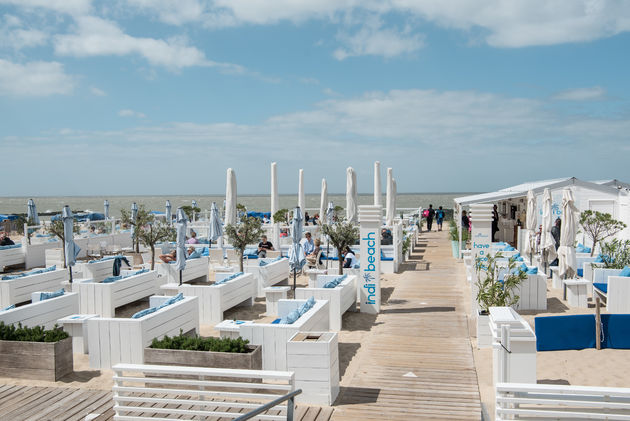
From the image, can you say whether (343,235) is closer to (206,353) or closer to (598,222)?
(206,353)

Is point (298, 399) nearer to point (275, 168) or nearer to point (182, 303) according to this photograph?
point (182, 303)

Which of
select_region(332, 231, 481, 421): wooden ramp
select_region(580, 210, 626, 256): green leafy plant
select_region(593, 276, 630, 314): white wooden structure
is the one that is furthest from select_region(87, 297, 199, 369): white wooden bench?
select_region(580, 210, 626, 256): green leafy plant

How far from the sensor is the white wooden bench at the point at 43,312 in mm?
7364

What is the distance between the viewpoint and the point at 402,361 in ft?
21.8

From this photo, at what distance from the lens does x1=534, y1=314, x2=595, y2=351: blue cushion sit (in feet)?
22.8

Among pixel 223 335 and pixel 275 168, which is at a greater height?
pixel 275 168

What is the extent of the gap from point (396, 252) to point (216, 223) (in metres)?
5.06

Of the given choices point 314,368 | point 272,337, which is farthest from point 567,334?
point 272,337

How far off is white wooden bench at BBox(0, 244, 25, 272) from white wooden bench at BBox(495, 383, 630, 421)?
15993 mm

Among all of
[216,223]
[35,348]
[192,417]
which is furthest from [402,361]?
[216,223]

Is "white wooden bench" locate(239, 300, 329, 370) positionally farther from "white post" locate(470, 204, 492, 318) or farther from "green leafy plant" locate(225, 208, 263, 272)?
"green leafy plant" locate(225, 208, 263, 272)

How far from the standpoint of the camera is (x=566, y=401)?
4008 millimetres

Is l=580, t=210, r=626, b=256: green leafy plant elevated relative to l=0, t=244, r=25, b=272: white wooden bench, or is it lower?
elevated

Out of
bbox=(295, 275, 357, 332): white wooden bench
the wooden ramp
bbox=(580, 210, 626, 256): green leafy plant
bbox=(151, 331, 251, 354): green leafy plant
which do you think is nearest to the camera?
the wooden ramp
